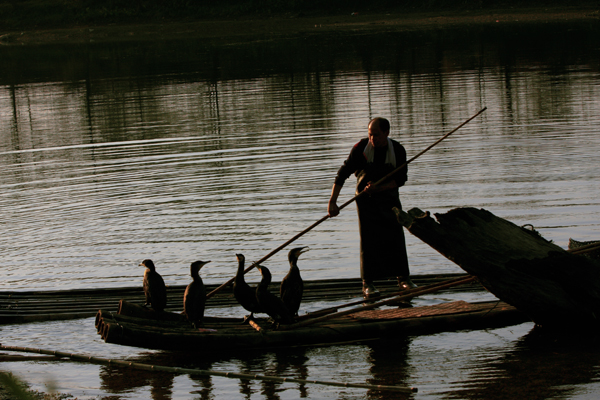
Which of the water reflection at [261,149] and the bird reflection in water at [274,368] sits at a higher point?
the water reflection at [261,149]

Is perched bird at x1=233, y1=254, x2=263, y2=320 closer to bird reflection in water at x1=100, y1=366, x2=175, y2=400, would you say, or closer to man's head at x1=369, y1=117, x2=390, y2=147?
bird reflection in water at x1=100, y1=366, x2=175, y2=400

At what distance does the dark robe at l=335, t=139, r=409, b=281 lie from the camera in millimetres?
7273

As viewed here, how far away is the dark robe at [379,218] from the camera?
7.27 m

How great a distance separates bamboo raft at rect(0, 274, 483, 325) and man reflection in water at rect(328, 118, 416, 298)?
8.9 inches

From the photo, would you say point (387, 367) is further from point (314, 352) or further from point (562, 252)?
point (562, 252)

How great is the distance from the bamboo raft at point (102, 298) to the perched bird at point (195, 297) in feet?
3.75

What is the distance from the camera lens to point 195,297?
6008 mm

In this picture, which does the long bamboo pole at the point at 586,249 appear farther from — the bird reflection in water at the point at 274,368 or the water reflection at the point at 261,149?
the bird reflection in water at the point at 274,368

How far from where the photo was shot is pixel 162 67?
32406 millimetres

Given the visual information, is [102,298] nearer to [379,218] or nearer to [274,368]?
[274,368]

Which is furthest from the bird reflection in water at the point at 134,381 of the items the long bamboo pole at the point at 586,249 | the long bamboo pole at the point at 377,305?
the long bamboo pole at the point at 586,249

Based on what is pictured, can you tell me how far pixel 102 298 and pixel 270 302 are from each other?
2297 mm

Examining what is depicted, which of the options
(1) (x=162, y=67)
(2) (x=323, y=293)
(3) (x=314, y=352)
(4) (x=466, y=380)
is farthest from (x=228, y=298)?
(1) (x=162, y=67)

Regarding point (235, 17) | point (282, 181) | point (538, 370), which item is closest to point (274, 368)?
point (538, 370)
